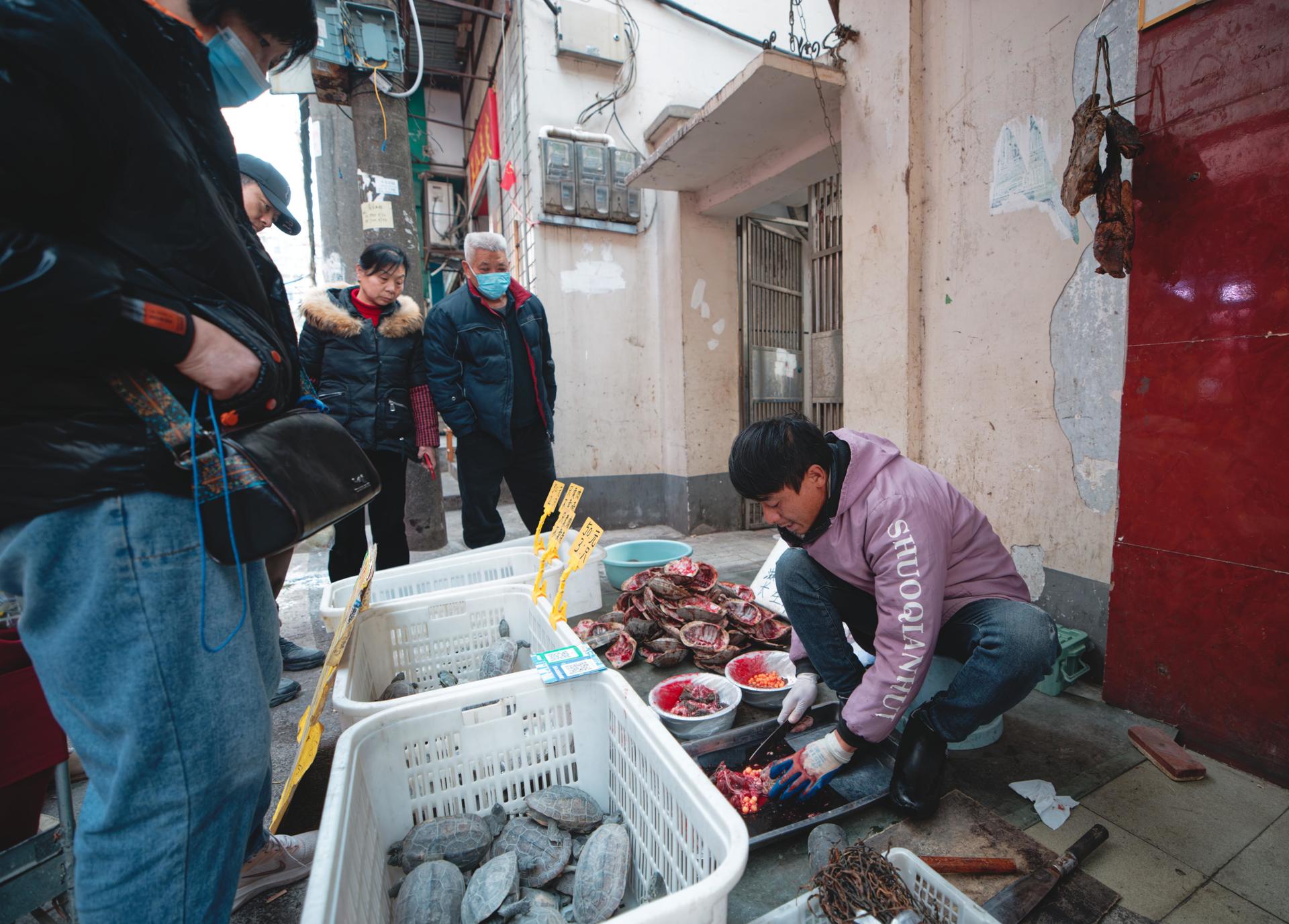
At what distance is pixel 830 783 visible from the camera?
191cm

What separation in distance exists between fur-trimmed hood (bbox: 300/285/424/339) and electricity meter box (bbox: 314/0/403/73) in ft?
8.10

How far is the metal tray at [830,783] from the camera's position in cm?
170

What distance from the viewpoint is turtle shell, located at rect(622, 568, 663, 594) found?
10.8 ft

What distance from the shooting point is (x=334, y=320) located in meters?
3.04

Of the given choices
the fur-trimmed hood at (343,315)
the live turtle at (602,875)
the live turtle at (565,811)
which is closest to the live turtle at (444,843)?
the live turtle at (565,811)

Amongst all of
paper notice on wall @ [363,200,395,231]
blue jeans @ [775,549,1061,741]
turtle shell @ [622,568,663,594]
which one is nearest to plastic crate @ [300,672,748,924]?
blue jeans @ [775,549,1061,741]

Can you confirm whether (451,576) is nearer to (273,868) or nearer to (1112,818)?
(273,868)

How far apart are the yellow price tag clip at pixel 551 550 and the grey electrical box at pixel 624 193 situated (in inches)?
173

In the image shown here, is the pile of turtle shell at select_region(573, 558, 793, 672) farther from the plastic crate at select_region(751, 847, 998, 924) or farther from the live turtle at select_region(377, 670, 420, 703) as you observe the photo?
the plastic crate at select_region(751, 847, 998, 924)

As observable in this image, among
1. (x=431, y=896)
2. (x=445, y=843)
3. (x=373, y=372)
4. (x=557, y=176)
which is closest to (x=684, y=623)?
(x=445, y=843)

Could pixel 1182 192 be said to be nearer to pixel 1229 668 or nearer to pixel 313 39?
pixel 1229 668

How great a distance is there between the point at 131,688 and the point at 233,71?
3.71 ft

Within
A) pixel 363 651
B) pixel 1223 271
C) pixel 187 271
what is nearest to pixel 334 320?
pixel 363 651

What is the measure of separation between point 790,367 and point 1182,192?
425 cm
